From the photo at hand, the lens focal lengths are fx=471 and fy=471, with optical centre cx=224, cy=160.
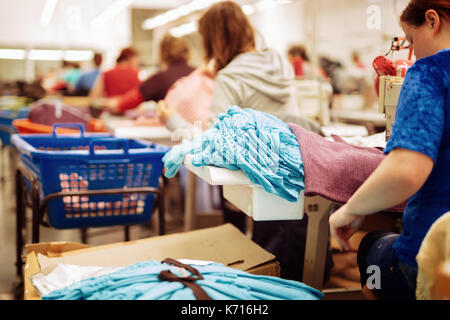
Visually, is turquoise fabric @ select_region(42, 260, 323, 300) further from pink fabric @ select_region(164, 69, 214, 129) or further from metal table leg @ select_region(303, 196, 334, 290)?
pink fabric @ select_region(164, 69, 214, 129)

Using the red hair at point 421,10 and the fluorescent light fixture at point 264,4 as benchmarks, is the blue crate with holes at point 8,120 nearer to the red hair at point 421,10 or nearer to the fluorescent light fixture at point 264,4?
the fluorescent light fixture at point 264,4

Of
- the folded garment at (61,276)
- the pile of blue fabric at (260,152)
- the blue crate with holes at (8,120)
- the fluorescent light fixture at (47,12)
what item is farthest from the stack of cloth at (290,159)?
the fluorescent light fixture at (47,12)

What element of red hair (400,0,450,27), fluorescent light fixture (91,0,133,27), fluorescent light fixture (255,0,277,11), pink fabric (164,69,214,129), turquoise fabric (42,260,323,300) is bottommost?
turquoise fabric (42,260,323,300)

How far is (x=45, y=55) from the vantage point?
13375 mm

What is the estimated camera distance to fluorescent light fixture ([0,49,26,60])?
13.1m

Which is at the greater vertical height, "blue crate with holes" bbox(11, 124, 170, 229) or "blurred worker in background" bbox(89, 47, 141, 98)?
"blurred worker in background" bbox(89, 47, 141, 98)

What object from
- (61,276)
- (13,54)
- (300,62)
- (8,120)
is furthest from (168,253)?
(13,54)

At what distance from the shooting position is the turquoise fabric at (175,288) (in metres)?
1.11

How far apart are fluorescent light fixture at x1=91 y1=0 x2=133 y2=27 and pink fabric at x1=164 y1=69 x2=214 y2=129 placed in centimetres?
822

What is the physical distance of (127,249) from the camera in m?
1.73

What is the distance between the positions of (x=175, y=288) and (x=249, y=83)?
131cm

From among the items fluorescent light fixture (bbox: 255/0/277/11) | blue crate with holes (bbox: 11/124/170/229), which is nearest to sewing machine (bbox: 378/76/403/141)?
blue crate with holes (bbox: 11/124/170/229)

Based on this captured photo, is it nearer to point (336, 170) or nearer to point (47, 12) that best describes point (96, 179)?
point (336, 170)

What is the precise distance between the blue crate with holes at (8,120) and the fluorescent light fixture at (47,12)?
728 centimetres
